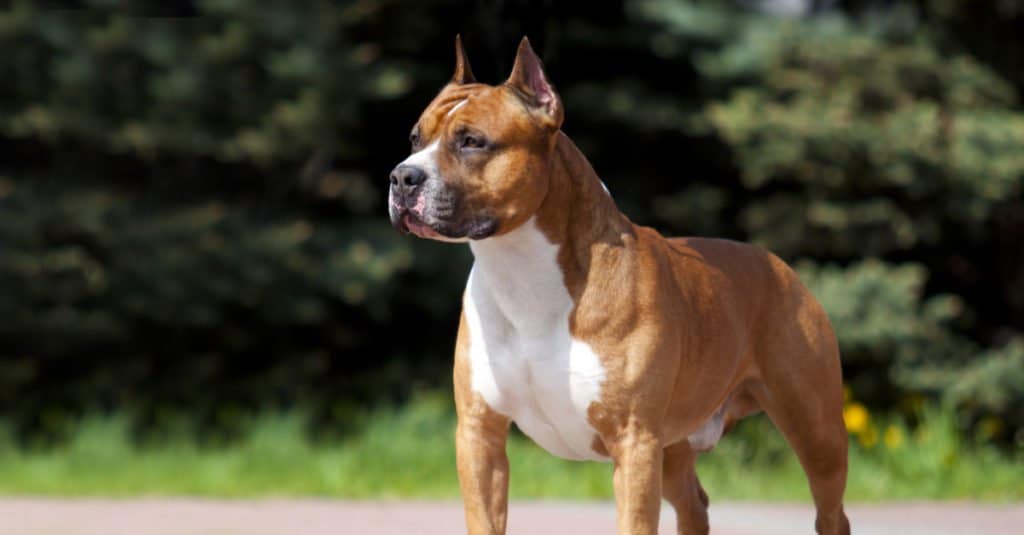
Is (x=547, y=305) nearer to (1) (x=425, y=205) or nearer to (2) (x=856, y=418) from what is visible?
(1) (x=425, y=205)

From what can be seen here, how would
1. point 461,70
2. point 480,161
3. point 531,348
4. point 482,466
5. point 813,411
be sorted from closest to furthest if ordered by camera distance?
point 480,161
point 531,348
point 482,466
point 461,70
point 813,411

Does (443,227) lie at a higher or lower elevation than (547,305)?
higher

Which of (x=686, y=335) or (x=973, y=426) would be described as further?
(x=973, y=426)

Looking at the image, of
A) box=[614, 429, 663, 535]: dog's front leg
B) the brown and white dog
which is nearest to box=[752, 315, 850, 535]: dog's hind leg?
the brown and white dog

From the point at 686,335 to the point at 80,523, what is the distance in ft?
13.4

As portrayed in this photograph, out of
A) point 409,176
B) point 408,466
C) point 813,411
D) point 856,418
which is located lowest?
point 408,466

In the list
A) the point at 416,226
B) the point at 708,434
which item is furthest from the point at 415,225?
the point at 708,434

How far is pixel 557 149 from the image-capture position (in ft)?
12.1

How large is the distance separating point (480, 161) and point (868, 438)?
6.07 metres

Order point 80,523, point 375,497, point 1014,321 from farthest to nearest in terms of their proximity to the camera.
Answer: point 1014,321 < point 375,497 < point 80,523

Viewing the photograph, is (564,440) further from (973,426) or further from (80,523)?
(973,426)

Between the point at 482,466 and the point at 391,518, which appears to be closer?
the point at 482,466

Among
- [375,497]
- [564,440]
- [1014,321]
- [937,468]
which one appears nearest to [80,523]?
[375,497]

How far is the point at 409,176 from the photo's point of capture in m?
3.36
